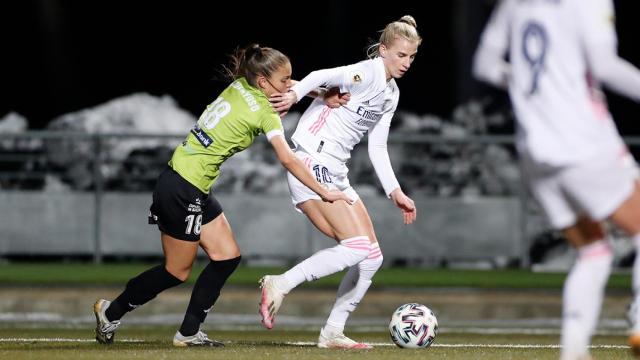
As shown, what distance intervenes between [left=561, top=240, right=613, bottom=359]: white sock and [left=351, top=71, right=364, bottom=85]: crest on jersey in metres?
3.27

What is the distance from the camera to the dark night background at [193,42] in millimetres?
22094

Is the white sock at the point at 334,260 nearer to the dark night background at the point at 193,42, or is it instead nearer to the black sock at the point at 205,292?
the black sock at the point at 205,292

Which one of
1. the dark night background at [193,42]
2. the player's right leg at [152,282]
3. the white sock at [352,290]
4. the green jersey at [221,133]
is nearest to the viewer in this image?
the green jersey at [221,133]

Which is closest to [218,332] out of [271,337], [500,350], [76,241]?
[271,337]

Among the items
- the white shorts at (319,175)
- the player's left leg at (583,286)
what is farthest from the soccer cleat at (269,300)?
the player's left leg at (583,286)

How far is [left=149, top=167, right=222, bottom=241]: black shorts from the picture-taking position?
898cm

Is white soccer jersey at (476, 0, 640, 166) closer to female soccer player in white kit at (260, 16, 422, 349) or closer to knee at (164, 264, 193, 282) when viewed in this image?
female soccer player in white kit at (260, 16, 422, 349)

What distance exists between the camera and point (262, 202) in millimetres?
19078

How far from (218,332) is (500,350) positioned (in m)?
3.92

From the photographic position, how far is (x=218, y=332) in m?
12.8

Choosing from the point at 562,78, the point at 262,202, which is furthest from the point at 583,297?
the point at 262,202

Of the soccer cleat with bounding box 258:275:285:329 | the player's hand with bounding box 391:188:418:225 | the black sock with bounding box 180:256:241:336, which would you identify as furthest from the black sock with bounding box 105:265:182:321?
the player's hand with bounding box 391:188:418:225

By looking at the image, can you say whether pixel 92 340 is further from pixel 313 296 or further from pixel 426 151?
pixel 426 151

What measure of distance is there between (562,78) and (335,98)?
11.4ft
